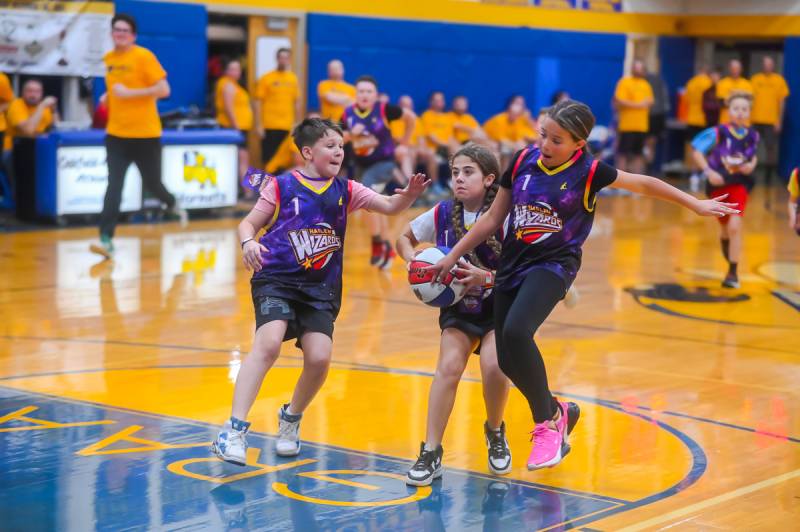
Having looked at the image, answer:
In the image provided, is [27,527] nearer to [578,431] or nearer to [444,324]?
[444,324]

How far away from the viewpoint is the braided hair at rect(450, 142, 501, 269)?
18.6 feet

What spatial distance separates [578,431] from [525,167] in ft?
5.25

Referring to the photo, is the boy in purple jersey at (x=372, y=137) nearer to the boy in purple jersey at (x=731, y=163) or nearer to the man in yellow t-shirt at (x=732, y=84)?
the boy in purple jersey at (x=731, y=163)

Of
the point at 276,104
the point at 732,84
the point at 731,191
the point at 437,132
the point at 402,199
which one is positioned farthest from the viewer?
the point at 732,84

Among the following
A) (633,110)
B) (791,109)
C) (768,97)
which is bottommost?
(633,110)

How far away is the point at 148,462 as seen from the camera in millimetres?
5590

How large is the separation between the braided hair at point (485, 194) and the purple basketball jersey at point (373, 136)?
6.66 m

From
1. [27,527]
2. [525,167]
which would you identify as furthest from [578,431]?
[27,527]

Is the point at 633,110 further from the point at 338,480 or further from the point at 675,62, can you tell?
the point at 338,480

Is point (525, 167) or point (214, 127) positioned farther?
point (214, 127)

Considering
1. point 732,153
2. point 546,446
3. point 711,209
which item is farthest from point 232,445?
point 732,153

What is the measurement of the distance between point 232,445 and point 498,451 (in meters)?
1.16

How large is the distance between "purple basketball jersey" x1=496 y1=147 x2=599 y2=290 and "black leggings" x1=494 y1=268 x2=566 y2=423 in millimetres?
59

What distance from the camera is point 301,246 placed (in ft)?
18.9
